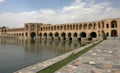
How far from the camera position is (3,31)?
12838 cm

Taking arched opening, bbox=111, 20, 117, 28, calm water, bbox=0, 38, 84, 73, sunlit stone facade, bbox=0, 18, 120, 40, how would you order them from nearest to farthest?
1. calm water, bbox=0, 38, 84, 73
2. arched opening, bbox=111, 20, 117, 28
3. sunlit stone facade, bbox=0, 18, 120, 40

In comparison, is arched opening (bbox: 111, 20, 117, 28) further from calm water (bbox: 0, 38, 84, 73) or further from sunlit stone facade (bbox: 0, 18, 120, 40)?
calm water (bbox: 0, 38, 84, 73)

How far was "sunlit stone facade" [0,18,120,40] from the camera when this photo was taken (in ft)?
174

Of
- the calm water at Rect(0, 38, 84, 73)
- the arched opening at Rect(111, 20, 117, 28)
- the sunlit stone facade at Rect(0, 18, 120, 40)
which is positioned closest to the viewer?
the calm water at Rect(0, 38, 84, 73)

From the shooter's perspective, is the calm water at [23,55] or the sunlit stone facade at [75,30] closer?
the calm water at [23,55]

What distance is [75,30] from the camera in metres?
68.2

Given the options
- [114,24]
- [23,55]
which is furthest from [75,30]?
[23,55]

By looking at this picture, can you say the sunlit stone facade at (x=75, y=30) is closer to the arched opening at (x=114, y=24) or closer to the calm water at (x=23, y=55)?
the arched opening at (x=114, y=24)

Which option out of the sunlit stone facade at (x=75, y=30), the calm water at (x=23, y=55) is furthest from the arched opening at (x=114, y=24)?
the calm water at (x=23, y=55)

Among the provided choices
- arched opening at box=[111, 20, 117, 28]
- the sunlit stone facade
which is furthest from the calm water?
arched opening at box=[111, 20, 117, 28]

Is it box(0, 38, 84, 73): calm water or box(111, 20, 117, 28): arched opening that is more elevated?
box(111, 20, 117, 28): arched opening

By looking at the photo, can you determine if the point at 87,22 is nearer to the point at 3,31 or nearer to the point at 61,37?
the point at 61,37

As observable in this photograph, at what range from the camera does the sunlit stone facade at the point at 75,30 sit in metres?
53.2

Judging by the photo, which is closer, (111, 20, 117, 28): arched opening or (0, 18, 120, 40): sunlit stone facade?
(111, 20, 117, 28): arched opening
